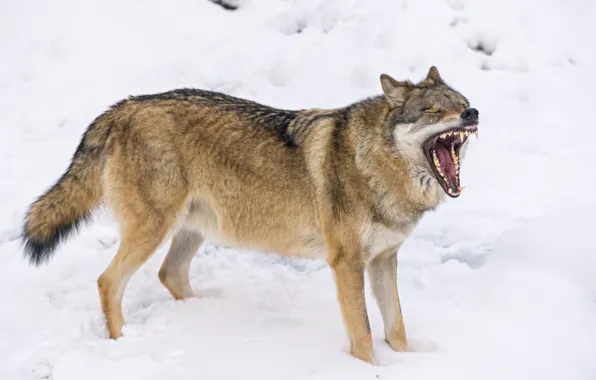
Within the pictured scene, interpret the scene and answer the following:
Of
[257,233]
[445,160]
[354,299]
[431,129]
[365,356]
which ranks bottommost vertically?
[365,356]

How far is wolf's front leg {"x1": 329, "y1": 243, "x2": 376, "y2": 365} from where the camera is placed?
15.0ft

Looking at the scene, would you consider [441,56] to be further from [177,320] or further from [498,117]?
[177,320]

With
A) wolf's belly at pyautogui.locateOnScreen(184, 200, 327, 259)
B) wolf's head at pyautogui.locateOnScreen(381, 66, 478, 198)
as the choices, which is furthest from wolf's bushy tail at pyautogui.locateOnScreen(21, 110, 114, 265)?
wolf's head at pyautogui.locateOnScreen(381, 66, 478, 198)

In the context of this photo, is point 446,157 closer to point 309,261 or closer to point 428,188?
point 428,188

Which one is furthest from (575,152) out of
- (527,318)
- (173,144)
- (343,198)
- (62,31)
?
(62,31)

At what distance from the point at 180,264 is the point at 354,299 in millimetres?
1606

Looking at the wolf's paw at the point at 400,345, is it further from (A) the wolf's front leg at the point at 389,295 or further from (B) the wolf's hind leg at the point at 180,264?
(B) the wolf's hind leg at the point at 180,264

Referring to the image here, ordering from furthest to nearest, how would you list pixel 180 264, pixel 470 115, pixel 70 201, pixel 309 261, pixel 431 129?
pixel 309 261, pixel 180 264, pixel 70 201, pixel 431 129, pixel 470 115

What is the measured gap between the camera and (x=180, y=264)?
5508 millimetres

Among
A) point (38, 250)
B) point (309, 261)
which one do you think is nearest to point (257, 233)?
point (309, 261)

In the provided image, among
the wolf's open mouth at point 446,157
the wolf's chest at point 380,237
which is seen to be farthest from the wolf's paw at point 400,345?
the wolf's open mouth at point 446,157

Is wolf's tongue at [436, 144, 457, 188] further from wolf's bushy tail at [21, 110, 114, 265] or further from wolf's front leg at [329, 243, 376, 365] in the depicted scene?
wolf's bushy tail at [21, 110, 114, 265]

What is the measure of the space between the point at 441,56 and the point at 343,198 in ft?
13.2

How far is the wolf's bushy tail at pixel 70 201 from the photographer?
489 centimetres
